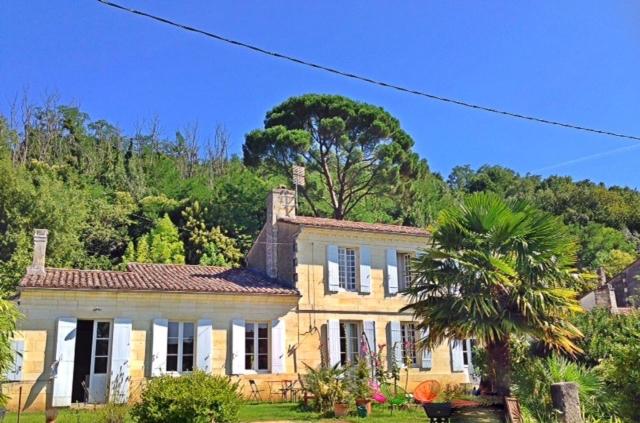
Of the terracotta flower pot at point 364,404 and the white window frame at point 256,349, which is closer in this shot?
the terracotta flower pot at point 364,404

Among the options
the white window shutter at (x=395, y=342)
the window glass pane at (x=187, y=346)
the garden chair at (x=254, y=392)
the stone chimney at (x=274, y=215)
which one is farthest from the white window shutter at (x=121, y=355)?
the white window shutter at (x=395, y=342)

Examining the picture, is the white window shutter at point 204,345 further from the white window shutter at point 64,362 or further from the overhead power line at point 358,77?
the overhead power line at point 358,77

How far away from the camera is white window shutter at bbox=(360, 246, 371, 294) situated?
18894 millimetres

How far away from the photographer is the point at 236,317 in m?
16.9

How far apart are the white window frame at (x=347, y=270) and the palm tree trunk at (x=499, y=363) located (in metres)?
8.38

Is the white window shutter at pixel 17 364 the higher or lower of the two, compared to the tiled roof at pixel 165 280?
lower

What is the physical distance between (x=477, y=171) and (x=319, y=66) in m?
59.1

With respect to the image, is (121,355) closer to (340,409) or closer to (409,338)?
(340,409)

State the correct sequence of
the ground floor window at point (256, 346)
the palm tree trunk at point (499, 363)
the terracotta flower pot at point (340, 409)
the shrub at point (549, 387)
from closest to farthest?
the shrub at point (549, 387) → the palm tree trunk at point (499, 363) → the terracotta flower pot at point (340, 409) → the ground floor window at point (256, 346)

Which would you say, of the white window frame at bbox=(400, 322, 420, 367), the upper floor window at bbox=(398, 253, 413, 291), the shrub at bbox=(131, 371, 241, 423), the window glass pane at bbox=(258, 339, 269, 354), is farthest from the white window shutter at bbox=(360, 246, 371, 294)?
the shrub at bbox=(131, 371, 241, 423)

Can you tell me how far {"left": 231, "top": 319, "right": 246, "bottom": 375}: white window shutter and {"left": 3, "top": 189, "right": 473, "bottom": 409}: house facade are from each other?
0.03 metres

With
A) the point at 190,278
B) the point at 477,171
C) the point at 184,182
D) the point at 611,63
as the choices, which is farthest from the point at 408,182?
the point at 477,171

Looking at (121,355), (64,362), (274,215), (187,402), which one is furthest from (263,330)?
(187,402)

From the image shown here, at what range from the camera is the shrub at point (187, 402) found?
898 centimetres
